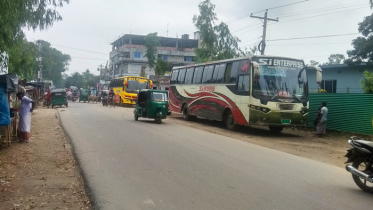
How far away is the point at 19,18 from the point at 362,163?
8.03 metres

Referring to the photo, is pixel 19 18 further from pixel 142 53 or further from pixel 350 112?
pixel 142 53

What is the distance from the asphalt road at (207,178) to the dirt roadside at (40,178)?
328 mm

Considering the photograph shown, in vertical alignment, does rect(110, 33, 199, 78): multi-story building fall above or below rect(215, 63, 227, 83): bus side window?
above

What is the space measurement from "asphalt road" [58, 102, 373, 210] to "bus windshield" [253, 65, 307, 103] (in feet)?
14.3

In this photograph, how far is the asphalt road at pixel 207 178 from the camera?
595 cm

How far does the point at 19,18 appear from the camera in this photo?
28.4 ft

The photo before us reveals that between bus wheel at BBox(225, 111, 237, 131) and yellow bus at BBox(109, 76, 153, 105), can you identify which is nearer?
bus wheel at BBox(225, 111, 237, 131)

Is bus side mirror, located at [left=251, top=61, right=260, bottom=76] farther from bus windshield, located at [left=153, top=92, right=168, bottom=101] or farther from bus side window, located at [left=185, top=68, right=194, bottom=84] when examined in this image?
bus side window, located at [left=185, top=68, right=194, bottom=84]

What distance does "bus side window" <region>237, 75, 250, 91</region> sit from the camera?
53.9 ft

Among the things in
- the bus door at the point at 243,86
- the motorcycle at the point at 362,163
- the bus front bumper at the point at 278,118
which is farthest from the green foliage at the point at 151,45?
the motorcycle at the point at 362,163

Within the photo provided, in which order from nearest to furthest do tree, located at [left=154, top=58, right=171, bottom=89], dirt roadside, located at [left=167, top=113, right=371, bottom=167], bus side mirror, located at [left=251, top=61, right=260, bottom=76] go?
dirt roadside, located at [left=167, top=113, right=371, bottom=167], bus side mirror, located at [left=251, top=61, right=260, bottom=76], tree, located at [left=154, top=58, right=171, bottom=89]

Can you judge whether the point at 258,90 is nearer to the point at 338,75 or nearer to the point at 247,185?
the point at 247,185

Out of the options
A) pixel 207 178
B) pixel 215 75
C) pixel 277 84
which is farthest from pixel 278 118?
pixel 207 178

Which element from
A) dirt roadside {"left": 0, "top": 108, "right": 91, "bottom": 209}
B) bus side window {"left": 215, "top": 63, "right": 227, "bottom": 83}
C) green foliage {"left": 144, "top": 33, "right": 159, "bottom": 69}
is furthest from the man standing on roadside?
green foliage {"left": 144, "top": 33, "right": 159, "bottom": 69}
